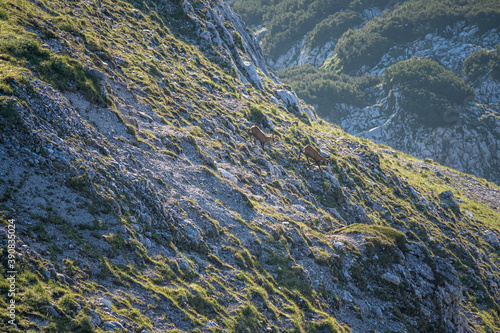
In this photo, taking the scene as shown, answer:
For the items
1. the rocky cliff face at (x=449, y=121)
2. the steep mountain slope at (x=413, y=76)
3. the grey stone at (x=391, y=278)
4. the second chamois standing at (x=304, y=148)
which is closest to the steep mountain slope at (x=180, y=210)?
the grey stone at (x=391, y=278)

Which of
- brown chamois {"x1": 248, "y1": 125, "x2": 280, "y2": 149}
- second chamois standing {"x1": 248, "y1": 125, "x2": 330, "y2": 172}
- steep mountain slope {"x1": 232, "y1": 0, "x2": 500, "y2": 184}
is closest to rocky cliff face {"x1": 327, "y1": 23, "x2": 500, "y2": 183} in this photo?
steep mountain slope {"x1": 232, "y1": 0, "x2": 500, "y2": 184}

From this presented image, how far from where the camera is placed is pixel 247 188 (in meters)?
23.8

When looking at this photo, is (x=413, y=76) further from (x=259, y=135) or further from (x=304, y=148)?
(x=259, y=135)

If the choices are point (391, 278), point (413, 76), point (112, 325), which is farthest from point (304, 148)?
point (413, 76)

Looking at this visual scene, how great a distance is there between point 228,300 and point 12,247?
8016 mm

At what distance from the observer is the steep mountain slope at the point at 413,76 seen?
92812 mm

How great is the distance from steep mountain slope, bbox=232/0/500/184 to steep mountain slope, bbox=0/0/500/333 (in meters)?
62.3

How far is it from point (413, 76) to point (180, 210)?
100148 mm

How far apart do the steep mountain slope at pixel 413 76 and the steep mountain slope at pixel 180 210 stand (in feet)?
204

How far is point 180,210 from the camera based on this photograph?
1808cm

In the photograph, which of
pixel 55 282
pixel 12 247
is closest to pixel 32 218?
pixel 12 247

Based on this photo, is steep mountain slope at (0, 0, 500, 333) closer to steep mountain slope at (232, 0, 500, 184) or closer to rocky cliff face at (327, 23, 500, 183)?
rocky cliff face at (327, 23, 500, 183)

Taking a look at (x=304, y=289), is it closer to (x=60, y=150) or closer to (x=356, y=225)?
(x=356, y=225)

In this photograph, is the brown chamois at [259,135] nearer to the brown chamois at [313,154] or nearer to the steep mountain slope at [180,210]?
the steep mountain slope at [180,210]
